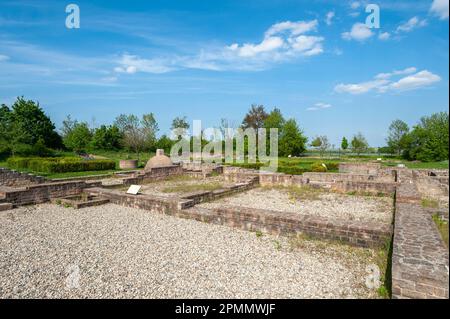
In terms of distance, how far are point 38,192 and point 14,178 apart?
5.29 meters

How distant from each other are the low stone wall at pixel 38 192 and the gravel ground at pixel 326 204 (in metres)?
5.97

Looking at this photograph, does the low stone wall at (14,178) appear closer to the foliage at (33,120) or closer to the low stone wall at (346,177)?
the low stone wall at (346,177)

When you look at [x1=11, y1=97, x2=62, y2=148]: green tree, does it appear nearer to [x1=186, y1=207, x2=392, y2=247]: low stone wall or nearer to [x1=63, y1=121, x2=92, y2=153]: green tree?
[x1=63, y1=121, x2=92, y2=153]: green tree

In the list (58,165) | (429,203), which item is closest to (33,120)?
(58,165)

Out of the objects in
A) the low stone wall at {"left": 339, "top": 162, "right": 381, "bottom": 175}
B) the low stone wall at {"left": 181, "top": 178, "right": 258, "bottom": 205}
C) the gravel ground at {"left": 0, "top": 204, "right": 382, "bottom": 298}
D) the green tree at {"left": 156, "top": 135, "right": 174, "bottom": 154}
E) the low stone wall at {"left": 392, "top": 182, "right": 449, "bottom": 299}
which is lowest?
the gravel ground at {"left": 0, "top": 204, "right": 382, "bottom": 298}

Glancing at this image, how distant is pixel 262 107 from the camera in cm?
6531

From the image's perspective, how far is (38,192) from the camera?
11.1 metres

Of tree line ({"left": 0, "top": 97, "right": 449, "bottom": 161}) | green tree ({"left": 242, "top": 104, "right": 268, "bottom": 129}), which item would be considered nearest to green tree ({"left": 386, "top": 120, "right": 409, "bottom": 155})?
tree line ({"left": 0, "top": 97, "right": 449, "bottom": 161})

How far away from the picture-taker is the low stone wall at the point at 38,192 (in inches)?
402

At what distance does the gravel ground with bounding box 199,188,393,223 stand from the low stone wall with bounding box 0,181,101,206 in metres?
5.97

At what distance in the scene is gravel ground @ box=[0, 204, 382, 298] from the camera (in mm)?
4371

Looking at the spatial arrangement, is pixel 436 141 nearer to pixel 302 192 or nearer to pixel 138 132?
pixel 302 192

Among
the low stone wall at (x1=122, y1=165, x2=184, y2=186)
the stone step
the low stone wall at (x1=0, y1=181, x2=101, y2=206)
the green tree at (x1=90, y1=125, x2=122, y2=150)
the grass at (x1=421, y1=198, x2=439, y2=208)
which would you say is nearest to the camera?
the grass at (x1=421, y1=198, x2=439, y2=208)
